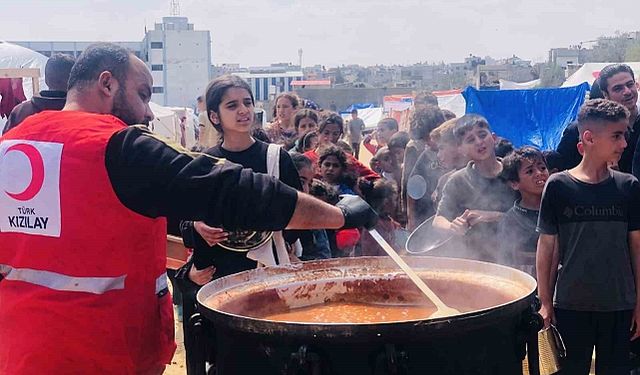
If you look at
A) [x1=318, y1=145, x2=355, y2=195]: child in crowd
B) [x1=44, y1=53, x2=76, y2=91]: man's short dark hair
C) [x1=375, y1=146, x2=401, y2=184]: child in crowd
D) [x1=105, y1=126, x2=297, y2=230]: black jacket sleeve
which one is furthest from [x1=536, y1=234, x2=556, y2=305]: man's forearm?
[x1=375, y1=146, x2=401, y2=184]: child in crowd

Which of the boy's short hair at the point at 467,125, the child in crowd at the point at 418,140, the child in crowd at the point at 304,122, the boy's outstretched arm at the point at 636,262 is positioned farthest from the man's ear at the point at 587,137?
the child in crowd at the point at 304,122

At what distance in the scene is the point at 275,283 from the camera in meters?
2.92

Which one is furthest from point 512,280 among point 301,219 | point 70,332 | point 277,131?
point 277,131

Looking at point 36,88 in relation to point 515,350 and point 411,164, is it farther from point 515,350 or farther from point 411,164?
point 515,350

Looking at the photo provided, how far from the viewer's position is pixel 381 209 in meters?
5.52

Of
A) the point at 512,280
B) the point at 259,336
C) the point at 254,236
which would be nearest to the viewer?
the point at 259,336

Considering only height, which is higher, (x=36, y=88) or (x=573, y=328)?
(x=36, y=88)

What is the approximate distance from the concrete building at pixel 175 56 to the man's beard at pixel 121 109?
79.6m

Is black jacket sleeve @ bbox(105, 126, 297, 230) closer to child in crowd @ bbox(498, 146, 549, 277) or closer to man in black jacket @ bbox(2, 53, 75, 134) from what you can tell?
child in crowd @ bbox(498, 146, 549, 277)

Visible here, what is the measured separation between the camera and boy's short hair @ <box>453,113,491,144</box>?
4.61 metres

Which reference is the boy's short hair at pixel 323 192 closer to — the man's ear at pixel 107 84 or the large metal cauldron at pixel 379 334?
the large metal cauldron at pixel 379 334

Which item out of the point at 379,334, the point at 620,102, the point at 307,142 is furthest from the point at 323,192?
the point at 379,334

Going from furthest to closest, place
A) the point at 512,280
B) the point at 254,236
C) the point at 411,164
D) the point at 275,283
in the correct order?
1. the point at 411,164
2. the point at 254,236
3. the point at 275,283
4. the point at 512,280

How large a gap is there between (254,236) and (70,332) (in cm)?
119
